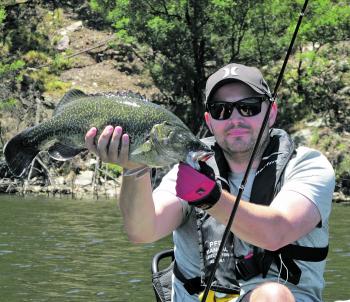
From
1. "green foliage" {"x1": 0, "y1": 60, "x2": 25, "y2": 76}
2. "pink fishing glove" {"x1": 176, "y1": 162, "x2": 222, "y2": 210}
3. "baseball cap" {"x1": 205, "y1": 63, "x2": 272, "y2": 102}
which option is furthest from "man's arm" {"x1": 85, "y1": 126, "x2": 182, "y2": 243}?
"green foliage" {"x1": 0, "y1": 60, "x2": 25, "y2": 76}

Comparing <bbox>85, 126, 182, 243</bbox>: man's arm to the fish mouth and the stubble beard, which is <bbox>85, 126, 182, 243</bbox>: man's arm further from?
the stubble beard

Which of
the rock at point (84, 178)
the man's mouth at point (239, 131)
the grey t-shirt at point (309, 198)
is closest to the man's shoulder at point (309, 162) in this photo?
the grey t-shirt at point (309, 198)

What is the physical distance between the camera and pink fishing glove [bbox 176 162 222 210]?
13.1 feet

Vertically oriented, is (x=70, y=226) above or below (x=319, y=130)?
above

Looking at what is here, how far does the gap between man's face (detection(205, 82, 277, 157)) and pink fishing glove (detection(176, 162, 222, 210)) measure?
679mm

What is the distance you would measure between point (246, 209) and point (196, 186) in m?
0.36

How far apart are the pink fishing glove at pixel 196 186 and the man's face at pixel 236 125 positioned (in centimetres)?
68

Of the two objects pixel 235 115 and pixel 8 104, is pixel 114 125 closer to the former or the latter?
pixel 235 115

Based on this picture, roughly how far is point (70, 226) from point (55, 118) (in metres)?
14.5

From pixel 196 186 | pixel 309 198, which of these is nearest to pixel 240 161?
pixel 309 198

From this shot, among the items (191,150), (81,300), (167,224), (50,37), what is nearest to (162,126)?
(191,150)

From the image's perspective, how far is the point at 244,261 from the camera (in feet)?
15.1

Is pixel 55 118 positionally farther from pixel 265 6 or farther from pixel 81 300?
pixel 265 6

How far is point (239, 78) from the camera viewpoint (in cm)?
476
